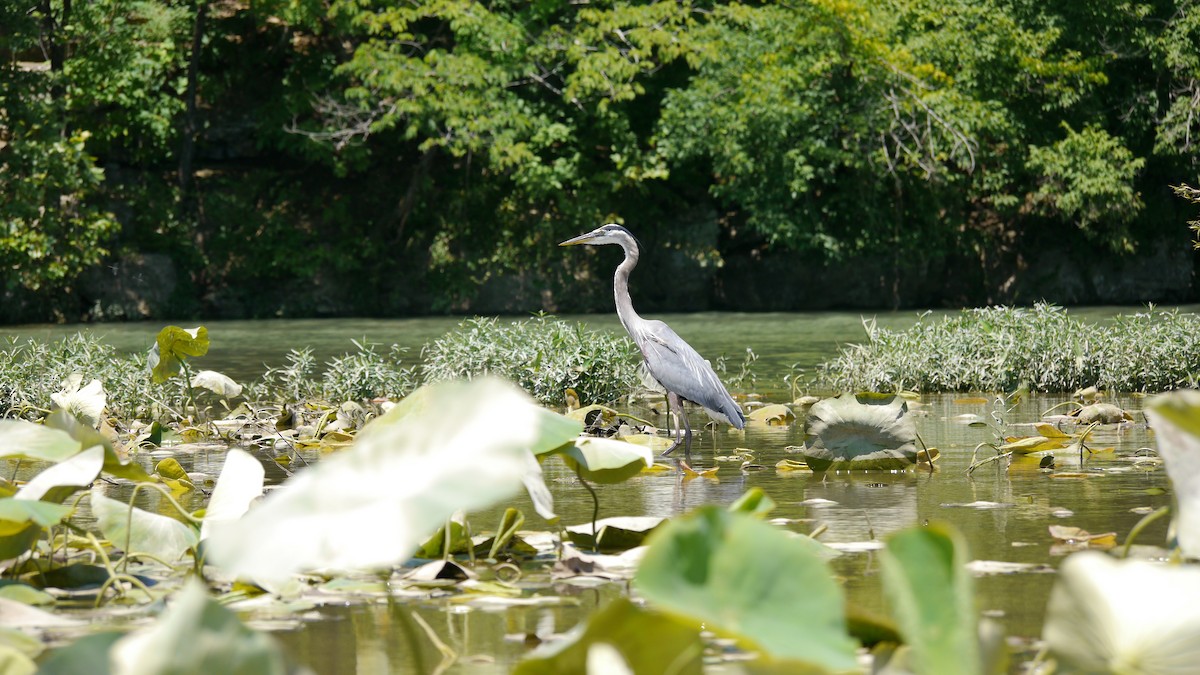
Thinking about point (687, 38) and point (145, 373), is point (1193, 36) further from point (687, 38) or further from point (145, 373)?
point (145, 373)

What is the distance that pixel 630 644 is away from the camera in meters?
1.96

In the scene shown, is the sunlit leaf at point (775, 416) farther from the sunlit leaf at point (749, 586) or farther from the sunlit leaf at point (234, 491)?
the sunlit leaf at point (749, 586)

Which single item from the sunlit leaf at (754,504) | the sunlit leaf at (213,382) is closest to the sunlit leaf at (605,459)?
the sunlit leaf at (754,504)

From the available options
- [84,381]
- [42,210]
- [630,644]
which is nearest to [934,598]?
[630,644]

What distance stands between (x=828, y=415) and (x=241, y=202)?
1932cm

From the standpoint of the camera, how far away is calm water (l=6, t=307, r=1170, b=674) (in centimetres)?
266

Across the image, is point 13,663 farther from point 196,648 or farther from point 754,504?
point 754,504

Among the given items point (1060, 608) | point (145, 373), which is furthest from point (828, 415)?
point (145, 373)

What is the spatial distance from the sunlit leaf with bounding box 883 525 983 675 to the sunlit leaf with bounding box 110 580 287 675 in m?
0.78

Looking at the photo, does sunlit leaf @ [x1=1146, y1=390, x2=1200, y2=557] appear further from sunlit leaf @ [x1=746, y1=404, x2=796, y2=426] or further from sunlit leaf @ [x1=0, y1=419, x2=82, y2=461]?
sunlit leaf @ [x1=746, y1=404, x2=796, y2=426]

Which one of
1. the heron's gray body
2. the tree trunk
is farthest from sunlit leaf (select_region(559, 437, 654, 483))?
the tree trunk

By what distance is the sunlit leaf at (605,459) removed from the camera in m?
3.38

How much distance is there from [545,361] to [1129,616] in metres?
6.77

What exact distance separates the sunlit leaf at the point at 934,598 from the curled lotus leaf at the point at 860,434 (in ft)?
10.9
